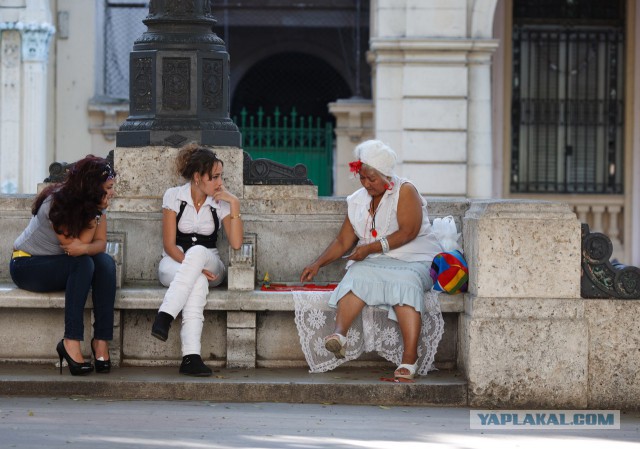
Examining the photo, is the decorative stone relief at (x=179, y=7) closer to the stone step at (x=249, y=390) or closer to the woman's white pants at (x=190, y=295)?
the woman's white pants at (x=190, y=295)

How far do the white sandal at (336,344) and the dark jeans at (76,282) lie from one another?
1.27m

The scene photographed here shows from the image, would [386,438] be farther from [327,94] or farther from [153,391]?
[327,94]

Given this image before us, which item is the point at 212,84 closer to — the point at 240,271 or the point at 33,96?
the point at 240,271

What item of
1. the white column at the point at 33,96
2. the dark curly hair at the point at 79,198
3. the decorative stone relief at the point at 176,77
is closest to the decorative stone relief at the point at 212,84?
the decorative stone relief at the point at 176,77

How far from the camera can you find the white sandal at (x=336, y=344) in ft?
27.6

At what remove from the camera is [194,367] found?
856 cm

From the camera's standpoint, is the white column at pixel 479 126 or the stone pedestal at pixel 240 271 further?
the white column at pixel 479 126

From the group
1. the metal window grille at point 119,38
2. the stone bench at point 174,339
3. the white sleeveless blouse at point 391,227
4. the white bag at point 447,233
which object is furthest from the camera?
the metal window grille at point 119,38

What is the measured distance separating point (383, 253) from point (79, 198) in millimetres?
1832

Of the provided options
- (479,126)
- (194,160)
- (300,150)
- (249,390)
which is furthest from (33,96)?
(249,390)

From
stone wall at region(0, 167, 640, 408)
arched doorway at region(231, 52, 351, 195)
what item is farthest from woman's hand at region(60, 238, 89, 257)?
arched doorway at region(231, 52, 351, 195)

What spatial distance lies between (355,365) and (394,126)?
953 cm

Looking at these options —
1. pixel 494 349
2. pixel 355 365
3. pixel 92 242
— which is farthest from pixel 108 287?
pixel 494 349

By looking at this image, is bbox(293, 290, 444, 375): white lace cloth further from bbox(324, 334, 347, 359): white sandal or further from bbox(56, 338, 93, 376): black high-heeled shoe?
bbox(56, 338, 93, 376): black high-heeled shoe
